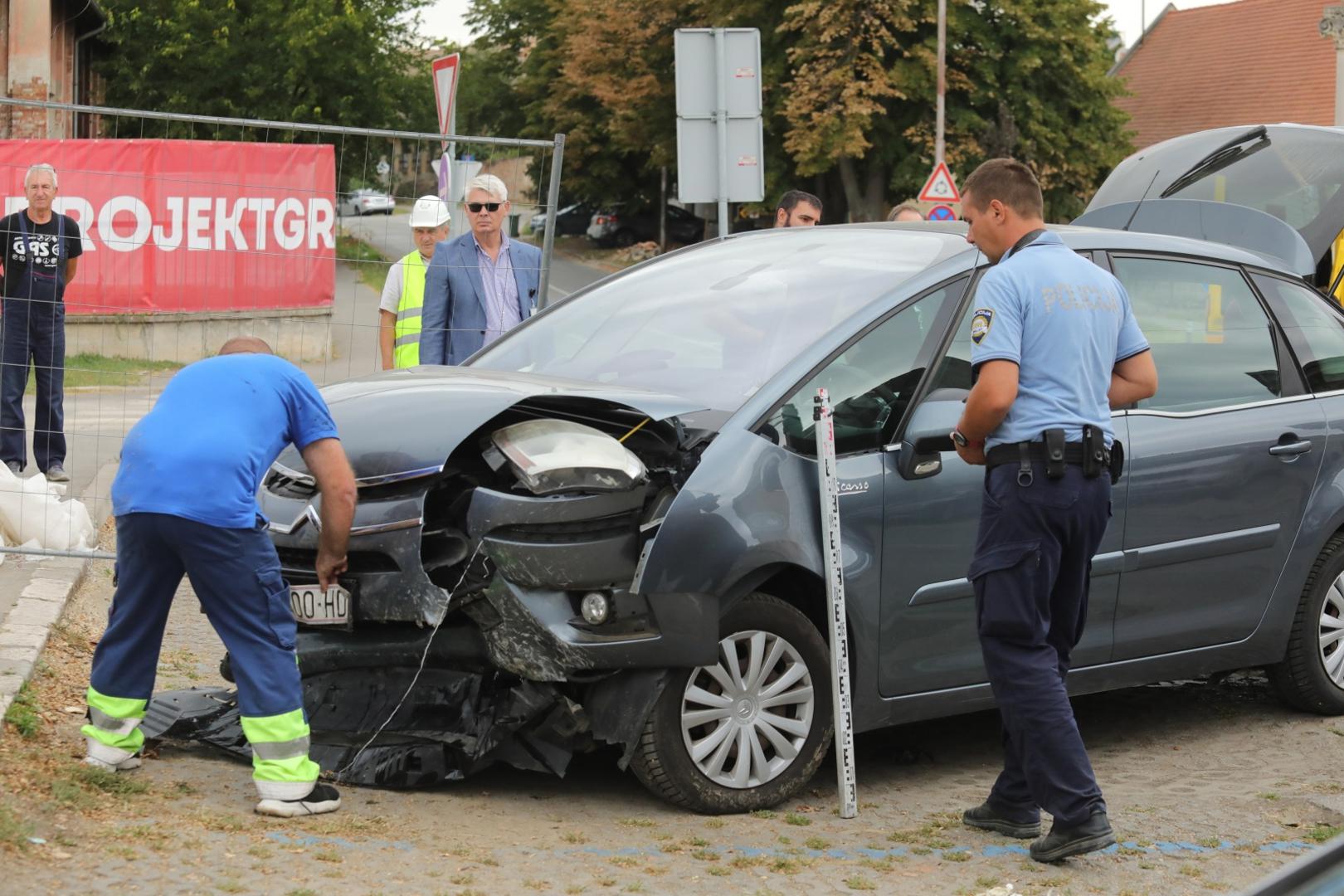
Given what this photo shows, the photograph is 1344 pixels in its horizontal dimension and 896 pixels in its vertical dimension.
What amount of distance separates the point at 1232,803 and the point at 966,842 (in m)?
1.07

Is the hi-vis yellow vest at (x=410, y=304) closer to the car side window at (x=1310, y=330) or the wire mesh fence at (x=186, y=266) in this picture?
the wire mesh fence at (x=186, y=266)

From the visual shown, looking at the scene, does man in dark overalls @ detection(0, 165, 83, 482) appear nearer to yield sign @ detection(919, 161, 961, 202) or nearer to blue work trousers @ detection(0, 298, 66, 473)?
blue work trousers @ detection(0, 298, 66, 473)

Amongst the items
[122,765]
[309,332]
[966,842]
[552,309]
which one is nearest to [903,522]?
[966,842]

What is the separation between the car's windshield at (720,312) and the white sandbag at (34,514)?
2661 millimetres

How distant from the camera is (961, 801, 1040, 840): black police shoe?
4961 millimetres

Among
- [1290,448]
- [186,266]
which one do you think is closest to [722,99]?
[186,266]

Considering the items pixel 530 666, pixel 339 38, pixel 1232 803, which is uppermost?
pixel 339 38

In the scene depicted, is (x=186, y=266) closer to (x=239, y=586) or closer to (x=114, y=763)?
(x=114, y=763)

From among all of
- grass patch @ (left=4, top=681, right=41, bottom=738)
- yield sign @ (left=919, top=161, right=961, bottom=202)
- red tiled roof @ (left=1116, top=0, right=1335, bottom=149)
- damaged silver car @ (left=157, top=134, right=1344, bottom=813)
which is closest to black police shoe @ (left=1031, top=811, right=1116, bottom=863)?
damaged silver car @ (left=157, top=134, right=1344, bottom=813)

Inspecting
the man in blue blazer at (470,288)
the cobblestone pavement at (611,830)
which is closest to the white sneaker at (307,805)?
the cobblestone pavement at (611,830)

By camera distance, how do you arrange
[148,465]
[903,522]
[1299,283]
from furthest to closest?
[1299,283], [903,522], [148,465]

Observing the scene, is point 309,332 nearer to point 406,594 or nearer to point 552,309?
point 552,309

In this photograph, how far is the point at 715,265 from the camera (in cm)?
616

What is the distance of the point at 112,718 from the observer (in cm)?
492
